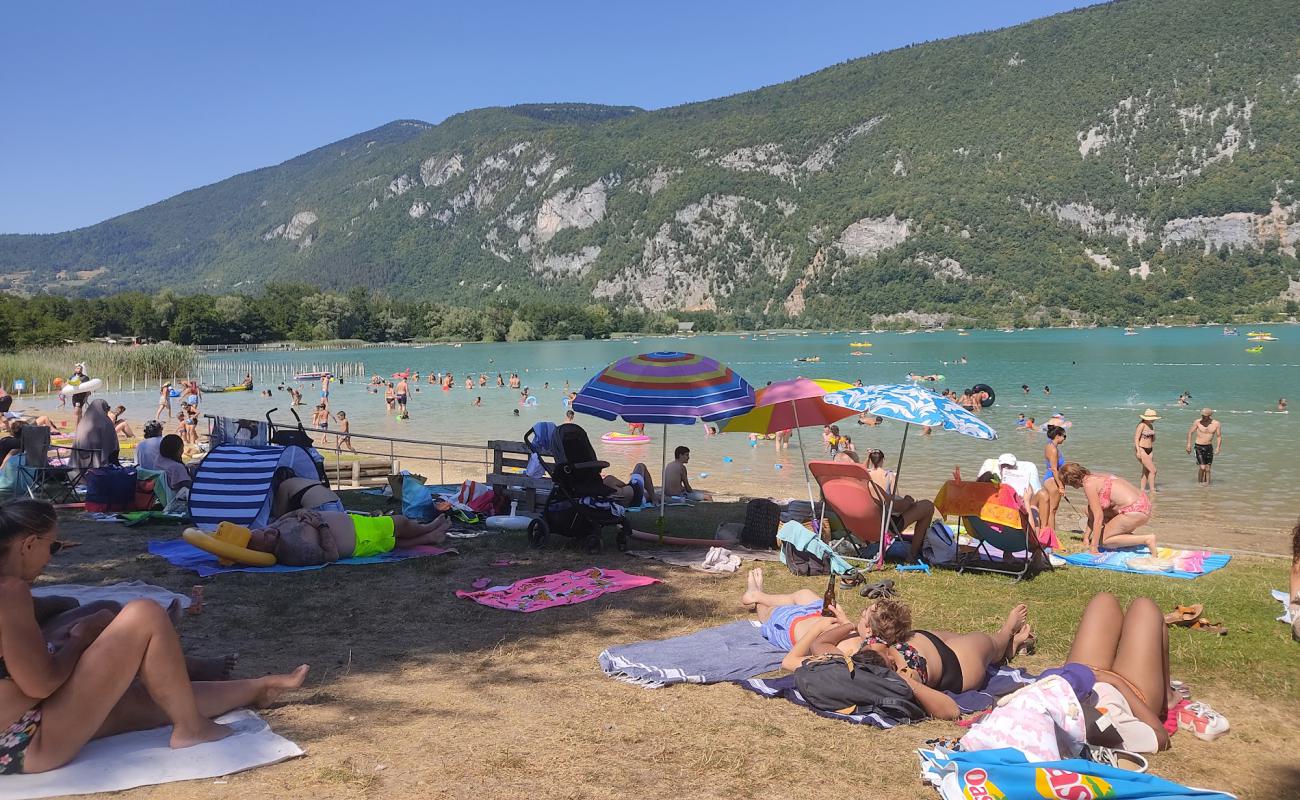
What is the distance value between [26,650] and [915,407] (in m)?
6.31

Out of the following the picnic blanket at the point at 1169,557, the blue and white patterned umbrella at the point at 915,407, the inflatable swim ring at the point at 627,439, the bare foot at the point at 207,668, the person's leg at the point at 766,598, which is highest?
the blue and white patterned umbrella at the point at 915,407

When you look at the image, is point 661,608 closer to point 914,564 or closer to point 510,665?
A: point 510,665

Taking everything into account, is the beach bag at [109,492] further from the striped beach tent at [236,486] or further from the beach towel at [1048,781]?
the beach towel at [1048,781]

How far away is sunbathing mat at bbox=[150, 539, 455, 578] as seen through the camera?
768 cm

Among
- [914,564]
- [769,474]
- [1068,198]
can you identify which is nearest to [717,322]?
[1068,198]

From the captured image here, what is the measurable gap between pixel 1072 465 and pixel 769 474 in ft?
33.1

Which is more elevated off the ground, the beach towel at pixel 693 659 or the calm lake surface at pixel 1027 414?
the beach towel at pixel 693 659

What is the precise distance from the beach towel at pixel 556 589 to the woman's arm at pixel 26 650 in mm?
3480

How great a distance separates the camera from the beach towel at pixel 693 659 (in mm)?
5273

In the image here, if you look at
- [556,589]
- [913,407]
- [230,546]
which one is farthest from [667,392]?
[230,546]

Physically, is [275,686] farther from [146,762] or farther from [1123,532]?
[1123,532]

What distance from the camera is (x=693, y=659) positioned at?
554 cm

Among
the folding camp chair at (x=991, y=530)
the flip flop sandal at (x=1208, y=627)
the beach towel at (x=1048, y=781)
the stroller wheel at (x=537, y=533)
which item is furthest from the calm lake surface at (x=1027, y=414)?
the beach towel at (x=1048, y=781)

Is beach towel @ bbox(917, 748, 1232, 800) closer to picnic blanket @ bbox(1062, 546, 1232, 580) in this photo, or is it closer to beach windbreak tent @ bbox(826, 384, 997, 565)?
beach windbreak tent @ bbox(826, 384, 997, 565)
